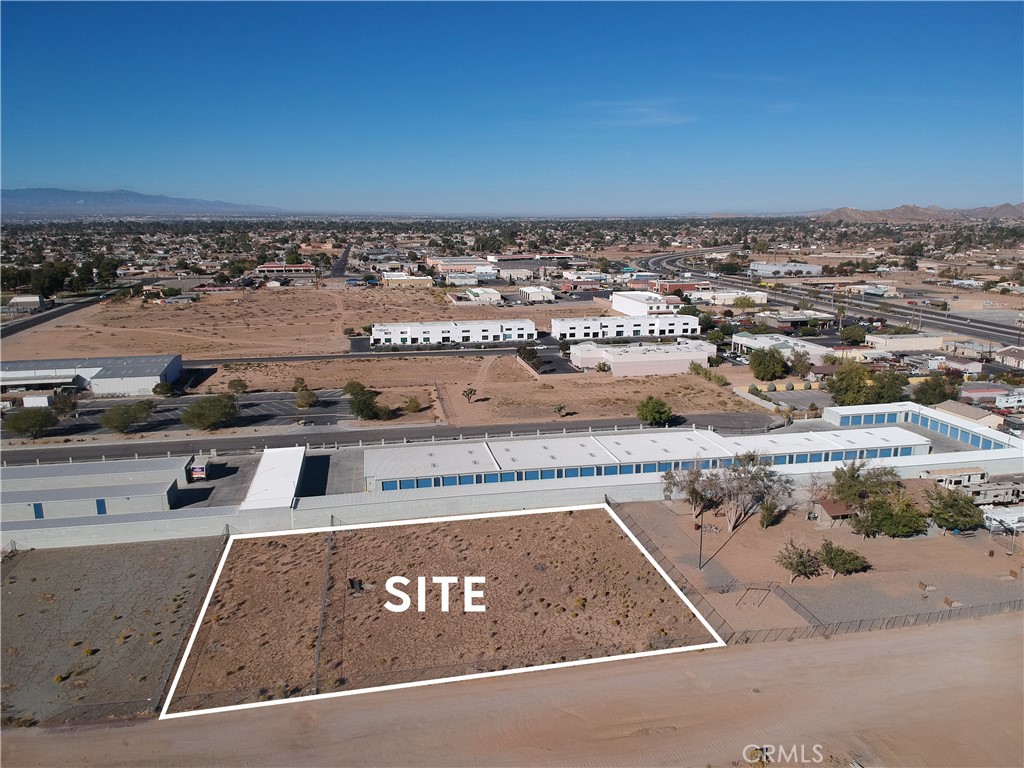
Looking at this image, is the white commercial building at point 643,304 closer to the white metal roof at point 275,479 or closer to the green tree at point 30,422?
the white metal roof at point 275,479

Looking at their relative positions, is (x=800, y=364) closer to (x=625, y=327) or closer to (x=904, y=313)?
(x=625, y=327)

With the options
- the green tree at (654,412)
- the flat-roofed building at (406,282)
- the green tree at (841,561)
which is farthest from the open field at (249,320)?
the green tree at (841,561)

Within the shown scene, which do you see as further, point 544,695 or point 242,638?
point 242,638

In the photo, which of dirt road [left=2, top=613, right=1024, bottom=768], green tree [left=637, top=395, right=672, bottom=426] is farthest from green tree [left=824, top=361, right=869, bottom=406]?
dirt road [left=2, top=613, right=1024, bottom=768]

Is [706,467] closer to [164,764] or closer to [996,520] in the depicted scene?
[996,520]

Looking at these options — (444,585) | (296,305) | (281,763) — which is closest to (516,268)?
(296,305)

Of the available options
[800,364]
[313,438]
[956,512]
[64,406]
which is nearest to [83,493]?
[313,438]
